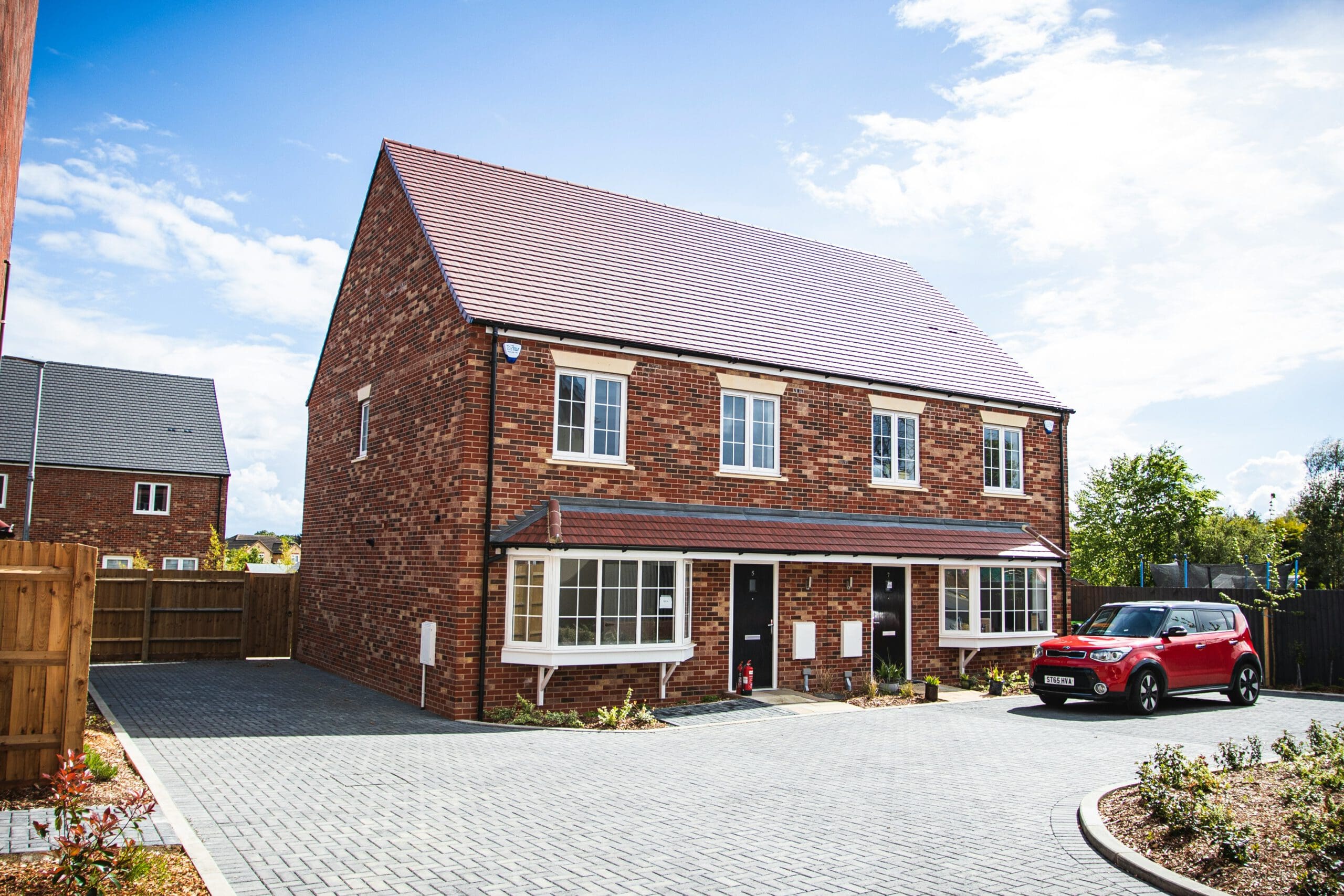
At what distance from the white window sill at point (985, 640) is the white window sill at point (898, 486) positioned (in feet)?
9.47

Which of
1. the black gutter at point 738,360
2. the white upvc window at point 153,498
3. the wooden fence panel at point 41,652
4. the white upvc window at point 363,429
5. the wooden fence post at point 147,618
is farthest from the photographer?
the white upvc window at point 153,498

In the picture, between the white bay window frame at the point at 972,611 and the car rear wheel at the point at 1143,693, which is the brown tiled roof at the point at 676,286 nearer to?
the white bay window frame at the point at 972,611

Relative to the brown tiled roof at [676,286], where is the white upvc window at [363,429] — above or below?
below

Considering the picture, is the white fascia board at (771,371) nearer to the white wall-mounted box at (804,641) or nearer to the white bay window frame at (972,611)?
the white bay window frame at (972,611)

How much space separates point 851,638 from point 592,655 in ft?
19.1

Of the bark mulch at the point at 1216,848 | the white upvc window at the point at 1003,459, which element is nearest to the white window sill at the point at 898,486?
the white upvc window at the point at 1003,459

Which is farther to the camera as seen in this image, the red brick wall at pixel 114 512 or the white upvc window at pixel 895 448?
the red brick wall at pixel 114 512

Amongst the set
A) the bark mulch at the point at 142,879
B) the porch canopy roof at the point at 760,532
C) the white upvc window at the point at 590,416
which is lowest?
the bark mulch at the point at 142,879

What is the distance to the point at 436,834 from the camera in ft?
24.5

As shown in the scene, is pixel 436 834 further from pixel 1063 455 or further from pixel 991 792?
pixel 1063 455

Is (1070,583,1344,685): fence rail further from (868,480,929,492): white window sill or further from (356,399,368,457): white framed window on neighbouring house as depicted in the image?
(356,399,368,457): white framed window on neighbouring house

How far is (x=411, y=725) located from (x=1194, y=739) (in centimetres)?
1051

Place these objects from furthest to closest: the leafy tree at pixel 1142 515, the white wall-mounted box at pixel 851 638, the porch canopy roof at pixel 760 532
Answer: the leafy tree at pixel 1142 515
the white wall-mounted box at pixel 851 638
the porch canopy roof at pixel 760 532

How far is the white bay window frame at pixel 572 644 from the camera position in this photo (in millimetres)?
13516
